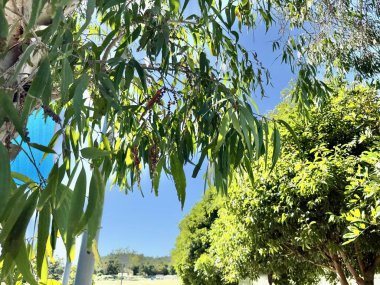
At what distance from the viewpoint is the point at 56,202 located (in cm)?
100

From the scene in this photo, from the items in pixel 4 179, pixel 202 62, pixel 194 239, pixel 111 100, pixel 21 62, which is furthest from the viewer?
pixel 194 239

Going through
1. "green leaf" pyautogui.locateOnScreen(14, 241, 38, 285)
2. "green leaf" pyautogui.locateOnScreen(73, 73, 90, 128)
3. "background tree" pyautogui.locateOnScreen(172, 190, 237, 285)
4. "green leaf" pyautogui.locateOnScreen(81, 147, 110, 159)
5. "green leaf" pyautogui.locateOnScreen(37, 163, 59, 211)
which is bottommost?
"green leaf" pyautogui.locateOnScreen(14, 241, 38, 285)

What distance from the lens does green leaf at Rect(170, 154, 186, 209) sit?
1.38 metres

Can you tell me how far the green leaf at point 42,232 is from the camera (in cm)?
96

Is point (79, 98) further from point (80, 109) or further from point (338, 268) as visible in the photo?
point (338, 268)

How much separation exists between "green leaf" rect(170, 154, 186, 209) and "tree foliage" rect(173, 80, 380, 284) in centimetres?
236

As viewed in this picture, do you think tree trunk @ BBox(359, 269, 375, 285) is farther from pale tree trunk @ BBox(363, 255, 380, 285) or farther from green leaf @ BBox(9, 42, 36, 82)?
green leaf @ BBox(9, 42, 36, 82)

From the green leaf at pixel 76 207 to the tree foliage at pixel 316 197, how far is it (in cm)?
294

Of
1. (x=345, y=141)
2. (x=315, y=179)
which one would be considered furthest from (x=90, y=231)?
(x=345, y=141)

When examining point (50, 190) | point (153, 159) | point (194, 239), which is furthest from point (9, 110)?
point (194, 239)

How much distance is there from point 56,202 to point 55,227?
0.48 ft

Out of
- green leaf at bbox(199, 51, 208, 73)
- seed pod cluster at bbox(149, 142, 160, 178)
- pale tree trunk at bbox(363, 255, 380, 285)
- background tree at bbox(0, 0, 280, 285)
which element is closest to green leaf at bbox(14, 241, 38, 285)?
background tree at bbox(0, 0, 280, 285)

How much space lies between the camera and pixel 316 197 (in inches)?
167

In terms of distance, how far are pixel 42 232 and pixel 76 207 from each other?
120 mm
